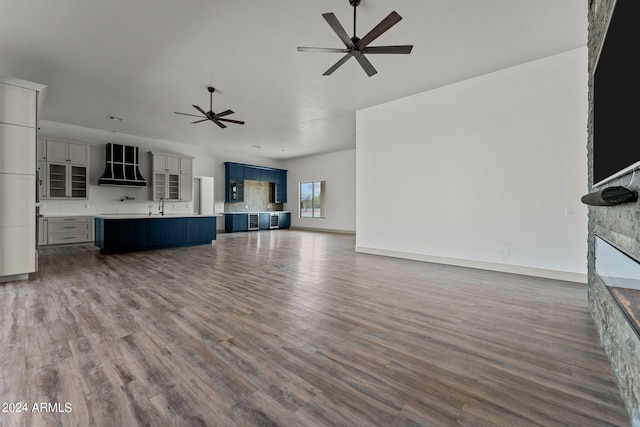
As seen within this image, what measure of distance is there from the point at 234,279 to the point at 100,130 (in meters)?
7.42

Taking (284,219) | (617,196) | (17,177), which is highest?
(17,177)

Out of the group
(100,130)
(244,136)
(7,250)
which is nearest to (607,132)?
(7,250)

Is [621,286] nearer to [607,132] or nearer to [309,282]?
[607,132]

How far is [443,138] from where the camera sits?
5.14 metres

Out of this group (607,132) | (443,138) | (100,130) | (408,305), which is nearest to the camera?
(607,132)

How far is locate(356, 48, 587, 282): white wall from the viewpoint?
3961 mm

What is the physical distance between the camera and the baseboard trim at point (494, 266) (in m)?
4.00

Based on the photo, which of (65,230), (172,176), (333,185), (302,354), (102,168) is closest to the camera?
(302,354)

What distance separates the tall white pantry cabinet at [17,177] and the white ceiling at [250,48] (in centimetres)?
75

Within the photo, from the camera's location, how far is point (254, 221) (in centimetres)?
1173

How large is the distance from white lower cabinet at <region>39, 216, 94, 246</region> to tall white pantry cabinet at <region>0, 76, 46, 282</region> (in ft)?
12.6

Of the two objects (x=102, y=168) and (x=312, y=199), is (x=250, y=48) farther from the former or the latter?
(x=312, y=199)

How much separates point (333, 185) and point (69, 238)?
8466 millimetres

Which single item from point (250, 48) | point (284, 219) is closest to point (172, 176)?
point (284, 219)
